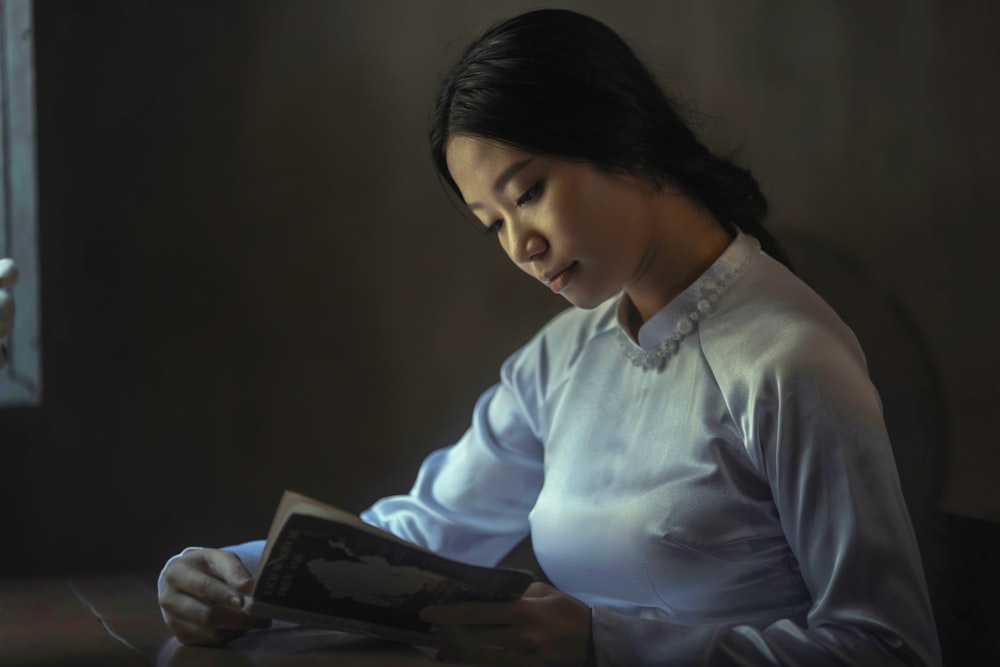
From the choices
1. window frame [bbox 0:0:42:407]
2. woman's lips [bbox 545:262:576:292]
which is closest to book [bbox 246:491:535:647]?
woman's lips [bbox 545:262:576:292]

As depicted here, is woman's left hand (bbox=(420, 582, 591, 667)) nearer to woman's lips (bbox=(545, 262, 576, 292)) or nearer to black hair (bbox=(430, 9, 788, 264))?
Answer: woman's lips (bbox=(545, 262, 576, 292))

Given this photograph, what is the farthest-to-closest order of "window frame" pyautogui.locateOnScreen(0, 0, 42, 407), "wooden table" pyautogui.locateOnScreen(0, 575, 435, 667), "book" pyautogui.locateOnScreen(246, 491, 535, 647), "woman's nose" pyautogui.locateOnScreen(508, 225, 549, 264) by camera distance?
"window frame" pyautogui.locateOnScreen(0, 0, 42, 407), "woman's nose" pyautogui.locateOnScreen(508, 225, 549, 264), "wooden table" pyautogui.locateOnScreen(0, 575, 435, 667), "book" pyautogui.locateOnScreen(246, 491, 535, 647)

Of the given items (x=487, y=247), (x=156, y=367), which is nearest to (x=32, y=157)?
(x=156, y=367)

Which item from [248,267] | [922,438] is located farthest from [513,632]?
[248,267]

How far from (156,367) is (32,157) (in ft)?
1.17

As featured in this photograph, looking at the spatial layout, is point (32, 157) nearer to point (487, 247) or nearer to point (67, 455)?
point (67, 455)

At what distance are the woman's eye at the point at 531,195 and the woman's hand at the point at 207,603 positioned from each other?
443mm

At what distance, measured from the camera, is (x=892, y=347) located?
48.0 inches

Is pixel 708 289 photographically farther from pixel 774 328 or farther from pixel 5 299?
pixel 5 299

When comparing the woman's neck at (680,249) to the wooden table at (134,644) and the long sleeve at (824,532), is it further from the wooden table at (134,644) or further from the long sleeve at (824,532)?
the wooden table at (134,644)

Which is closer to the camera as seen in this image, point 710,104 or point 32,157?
point 710,104

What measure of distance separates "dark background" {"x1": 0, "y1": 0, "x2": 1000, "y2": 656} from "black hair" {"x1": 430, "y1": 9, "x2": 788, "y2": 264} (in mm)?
295

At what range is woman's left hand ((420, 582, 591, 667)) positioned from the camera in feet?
2.93

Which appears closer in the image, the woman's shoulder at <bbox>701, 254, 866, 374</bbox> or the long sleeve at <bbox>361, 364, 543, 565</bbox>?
the woman's shoulder at <bbox>701, 254, 866, 374</bbox>
